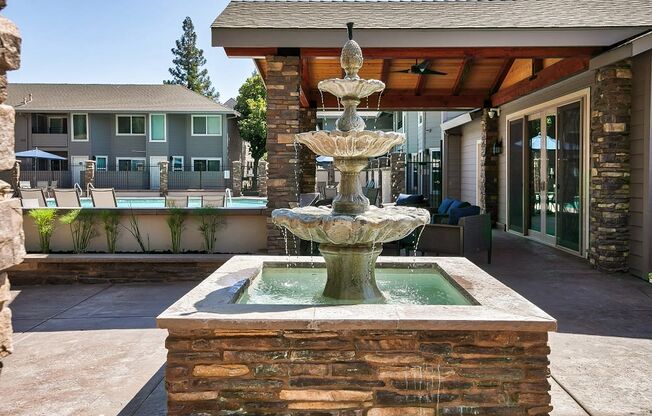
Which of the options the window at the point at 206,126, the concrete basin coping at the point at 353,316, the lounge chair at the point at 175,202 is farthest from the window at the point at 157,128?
the concrete basin coping at the point at 353,316

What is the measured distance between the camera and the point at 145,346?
492 cm

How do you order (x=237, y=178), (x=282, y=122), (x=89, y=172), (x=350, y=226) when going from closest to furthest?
(x=350, y=226), (x=282, y=122), (x=237, y=178), (x=89, y=172)

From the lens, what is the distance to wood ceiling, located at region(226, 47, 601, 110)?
8312mm

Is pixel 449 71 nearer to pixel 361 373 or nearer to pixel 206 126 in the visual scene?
pixel 361 373

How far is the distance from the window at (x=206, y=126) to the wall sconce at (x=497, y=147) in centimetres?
2077

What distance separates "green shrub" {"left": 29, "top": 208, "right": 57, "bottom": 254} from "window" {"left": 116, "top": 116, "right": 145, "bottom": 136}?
2488 cm

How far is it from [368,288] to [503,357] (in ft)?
4.51

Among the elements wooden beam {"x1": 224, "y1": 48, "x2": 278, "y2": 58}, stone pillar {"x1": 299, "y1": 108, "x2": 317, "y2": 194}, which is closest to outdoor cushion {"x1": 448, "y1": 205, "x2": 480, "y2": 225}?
wooden beam {"x1": 224, "y1": 48, "x2": 278, "y2": 58}

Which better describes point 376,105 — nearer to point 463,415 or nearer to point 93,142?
point 463,415

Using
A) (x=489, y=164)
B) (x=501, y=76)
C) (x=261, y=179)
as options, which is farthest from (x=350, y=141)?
(x=261, y=179)

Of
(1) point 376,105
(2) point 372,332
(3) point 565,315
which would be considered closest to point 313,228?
(2) point 372,332

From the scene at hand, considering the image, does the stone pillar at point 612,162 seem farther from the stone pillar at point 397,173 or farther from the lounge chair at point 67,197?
the stone pillar at point 397,173

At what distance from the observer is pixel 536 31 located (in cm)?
792

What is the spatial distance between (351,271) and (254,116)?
29.6 metres
